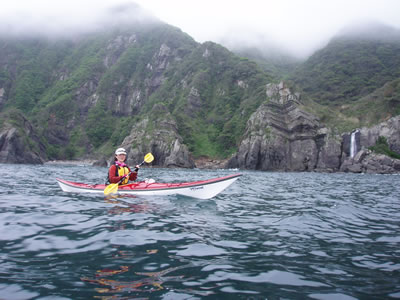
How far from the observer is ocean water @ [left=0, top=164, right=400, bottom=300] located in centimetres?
355

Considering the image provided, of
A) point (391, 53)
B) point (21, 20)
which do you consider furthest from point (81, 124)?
point (391, 53)

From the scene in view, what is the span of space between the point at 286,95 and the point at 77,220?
88.7 meters

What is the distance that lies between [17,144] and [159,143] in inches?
1643

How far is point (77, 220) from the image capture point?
7.59 meters

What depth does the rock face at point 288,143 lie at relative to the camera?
7429 cm

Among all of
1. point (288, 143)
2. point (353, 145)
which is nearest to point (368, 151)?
point (353, 145)

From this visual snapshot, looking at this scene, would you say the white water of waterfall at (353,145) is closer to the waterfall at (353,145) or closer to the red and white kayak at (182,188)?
the waterfall at (353,145)

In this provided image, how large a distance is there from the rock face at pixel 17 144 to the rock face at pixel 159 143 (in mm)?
28399

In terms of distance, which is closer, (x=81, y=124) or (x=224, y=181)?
(x=224, y=181)

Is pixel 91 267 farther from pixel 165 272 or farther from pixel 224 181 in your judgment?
pixel 224 181

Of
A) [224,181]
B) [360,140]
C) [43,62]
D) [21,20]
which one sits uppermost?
[21,20]

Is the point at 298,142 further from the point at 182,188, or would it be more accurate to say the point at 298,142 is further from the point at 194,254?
the point at 194,254

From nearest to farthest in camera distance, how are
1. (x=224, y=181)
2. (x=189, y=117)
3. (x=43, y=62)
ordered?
(x=224, y=181) < (x=189, y=117) < (x=43, y=62)

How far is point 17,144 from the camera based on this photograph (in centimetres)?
7838
